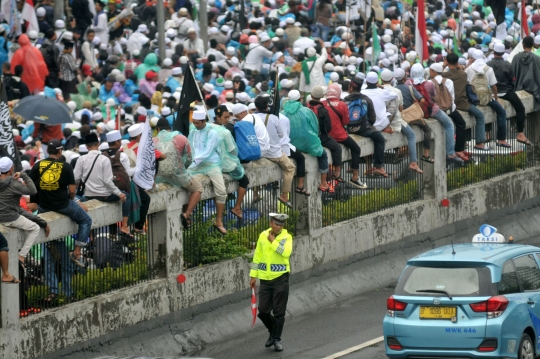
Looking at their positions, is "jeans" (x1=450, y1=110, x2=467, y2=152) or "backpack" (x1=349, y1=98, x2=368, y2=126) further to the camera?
"jeans" (x1=450, y1=110, x2=467, y2=152)

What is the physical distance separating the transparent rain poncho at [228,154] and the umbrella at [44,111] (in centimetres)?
532

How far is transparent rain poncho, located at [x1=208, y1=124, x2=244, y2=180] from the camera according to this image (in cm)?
1742

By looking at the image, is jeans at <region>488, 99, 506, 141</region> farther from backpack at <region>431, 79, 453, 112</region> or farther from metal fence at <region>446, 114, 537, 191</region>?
backpack at <region>431, 79, 453, 112</region>

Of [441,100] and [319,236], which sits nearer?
[319,236]

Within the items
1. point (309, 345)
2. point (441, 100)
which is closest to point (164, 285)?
point (309, 345)

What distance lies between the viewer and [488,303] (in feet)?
44.9

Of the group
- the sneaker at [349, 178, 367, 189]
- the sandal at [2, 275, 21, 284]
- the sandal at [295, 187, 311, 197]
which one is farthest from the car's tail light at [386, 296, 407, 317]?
the sneaker at [349, 178, 367, 189]

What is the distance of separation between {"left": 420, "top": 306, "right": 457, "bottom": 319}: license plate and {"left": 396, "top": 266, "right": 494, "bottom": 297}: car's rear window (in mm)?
158

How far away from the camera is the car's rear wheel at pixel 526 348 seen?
13.9 m

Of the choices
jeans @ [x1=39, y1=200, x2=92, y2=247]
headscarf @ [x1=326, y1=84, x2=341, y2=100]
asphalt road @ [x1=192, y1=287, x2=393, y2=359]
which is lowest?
asphalt road @ [x1=192, y1=287, x2=393, y2=359]

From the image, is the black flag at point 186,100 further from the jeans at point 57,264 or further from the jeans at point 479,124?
the jeans at point 479,124

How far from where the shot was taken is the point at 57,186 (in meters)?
15.0

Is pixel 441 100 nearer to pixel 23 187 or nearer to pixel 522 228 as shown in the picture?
pixel 522 228

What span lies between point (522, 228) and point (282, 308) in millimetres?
8754
